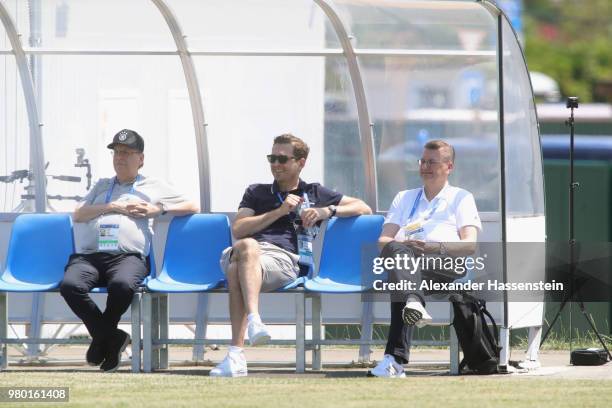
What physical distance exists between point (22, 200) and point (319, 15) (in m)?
2.51

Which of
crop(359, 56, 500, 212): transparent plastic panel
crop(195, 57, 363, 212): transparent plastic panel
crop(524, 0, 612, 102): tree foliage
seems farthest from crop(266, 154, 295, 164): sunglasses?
crop(524, 0, 612, 102): tree foliage

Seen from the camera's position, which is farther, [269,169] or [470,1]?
[269,169]

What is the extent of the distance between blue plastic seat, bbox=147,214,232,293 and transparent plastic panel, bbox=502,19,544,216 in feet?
6.30

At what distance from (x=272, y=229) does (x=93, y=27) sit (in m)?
2.20

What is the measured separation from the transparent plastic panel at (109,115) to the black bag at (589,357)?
2901 mm

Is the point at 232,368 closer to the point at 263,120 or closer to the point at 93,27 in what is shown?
the point at 263,120

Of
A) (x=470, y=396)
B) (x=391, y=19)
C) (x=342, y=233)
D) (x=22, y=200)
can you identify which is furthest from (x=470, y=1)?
(x=22, y=200)

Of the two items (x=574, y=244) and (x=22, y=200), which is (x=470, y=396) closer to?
(x=574, y=244)

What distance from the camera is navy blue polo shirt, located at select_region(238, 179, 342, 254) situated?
9.27 metres

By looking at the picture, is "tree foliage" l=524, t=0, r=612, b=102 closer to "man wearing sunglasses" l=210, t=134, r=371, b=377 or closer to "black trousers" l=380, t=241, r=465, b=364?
"man wearing sunglasses" l=210, t=134, r=371, b=377

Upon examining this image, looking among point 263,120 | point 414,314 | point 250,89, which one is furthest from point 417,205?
point 250,89

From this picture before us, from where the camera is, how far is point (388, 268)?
29.1 feet

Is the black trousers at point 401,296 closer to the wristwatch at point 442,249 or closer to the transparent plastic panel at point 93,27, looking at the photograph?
the wristwatch at point 442,249

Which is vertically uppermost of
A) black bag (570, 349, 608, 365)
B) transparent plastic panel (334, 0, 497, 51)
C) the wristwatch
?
transparent plastic panel (334, 0, 497, 51)
